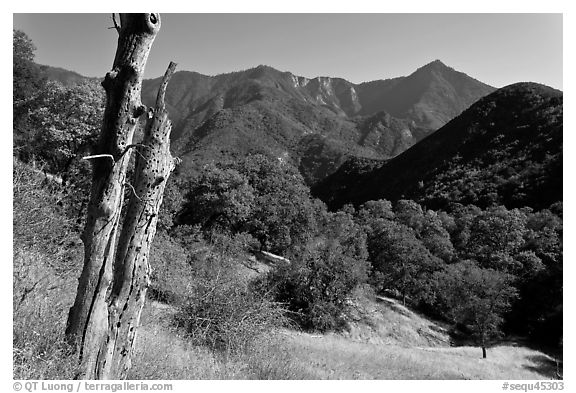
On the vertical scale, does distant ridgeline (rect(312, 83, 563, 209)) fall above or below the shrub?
above

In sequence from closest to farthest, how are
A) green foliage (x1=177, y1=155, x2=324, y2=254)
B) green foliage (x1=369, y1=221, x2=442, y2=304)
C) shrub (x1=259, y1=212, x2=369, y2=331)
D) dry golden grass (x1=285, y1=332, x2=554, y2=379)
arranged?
dry golden grass (x1=285, y1=332, x2=554, y2=379) < shrub (x1=259, y1=212, x2=369, y2=331) < green foliage (x1=177, y1=155, x2=324, y2=254) < green foliage (x1=369, y1=221, x2=442, y2=304)

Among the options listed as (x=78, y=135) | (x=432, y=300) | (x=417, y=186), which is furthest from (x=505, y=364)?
(x=417, y=186)

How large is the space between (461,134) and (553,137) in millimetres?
33796

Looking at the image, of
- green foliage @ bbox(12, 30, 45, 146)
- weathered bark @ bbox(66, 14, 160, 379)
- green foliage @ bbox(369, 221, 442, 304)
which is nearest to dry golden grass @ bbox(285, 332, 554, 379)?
weathered bark @ bbox(66, 14, 160, 379)

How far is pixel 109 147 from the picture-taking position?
170 inches

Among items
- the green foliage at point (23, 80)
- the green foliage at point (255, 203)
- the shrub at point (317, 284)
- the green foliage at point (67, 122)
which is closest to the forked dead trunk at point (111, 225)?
the green foliage at point (67, 122)

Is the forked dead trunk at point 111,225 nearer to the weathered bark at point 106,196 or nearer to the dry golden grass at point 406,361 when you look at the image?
the weathered bark at point 106,196

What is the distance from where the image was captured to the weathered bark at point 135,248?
447cm

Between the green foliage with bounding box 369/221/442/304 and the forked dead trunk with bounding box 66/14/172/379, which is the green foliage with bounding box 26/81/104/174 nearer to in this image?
the forked dead trunk with bounding box 66/14/172/379

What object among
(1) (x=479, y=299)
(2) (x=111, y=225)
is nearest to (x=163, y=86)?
(2) (x=111, y=225)

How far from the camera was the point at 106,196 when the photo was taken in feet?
14.1

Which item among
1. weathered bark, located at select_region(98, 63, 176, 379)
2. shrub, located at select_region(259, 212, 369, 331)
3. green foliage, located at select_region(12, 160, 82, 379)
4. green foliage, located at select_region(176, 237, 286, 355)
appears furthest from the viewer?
shrub, located at select_region(259, 212, 369, 331)

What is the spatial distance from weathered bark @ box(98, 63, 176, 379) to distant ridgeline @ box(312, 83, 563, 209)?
69.4 metres

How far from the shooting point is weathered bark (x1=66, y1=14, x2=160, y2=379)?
430 cm
